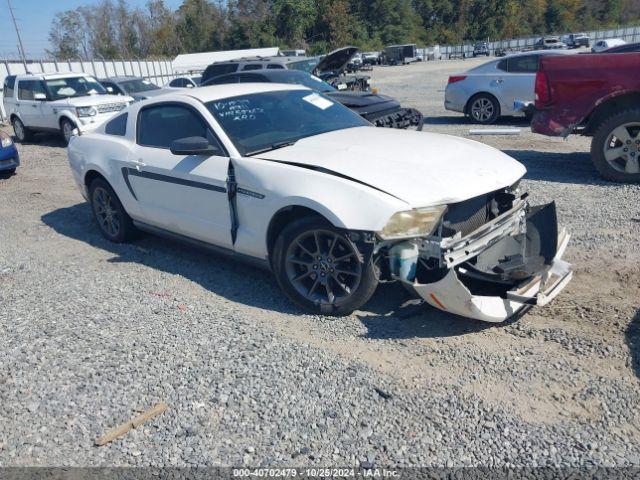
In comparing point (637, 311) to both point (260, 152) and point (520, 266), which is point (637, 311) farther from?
point (260, 152)

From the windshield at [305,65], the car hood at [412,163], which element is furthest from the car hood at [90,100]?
the car hood at [412,163]

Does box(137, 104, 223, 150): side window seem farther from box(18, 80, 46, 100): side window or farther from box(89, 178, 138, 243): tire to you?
box(18, 80, 46, 100): side window

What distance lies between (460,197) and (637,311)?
1.53 meters

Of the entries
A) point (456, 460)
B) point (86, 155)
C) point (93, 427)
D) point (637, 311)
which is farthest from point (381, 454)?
point (86, 155)

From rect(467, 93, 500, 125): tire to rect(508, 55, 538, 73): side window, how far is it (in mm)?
739

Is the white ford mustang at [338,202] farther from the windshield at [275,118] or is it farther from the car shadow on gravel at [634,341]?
the car shadow on gravel at [634,341]

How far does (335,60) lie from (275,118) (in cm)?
962

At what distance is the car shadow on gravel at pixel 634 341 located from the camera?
10.9 ft

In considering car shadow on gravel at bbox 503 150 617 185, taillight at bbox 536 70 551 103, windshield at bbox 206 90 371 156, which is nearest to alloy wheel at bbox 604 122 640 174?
car shadow on gravel at bbox 503 150 617 185

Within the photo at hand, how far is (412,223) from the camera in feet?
11.9

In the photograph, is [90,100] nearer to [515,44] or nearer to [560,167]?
[560,167]

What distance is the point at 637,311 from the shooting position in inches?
155

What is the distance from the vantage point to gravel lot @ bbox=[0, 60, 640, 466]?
112 inches

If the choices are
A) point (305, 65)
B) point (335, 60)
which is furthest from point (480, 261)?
point (305, 65)
